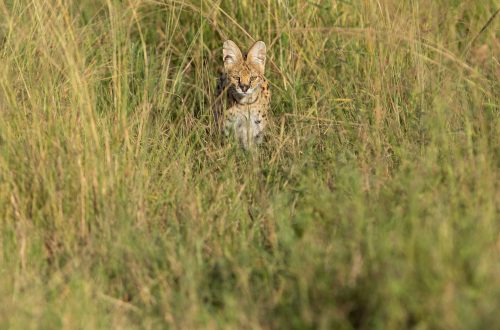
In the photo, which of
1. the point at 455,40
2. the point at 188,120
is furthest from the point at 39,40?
the point at 455,40

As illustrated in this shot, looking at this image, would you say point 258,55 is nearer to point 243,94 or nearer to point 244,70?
point 244,70

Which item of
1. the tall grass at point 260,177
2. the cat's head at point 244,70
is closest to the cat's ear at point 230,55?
the cat's head at point 244,70

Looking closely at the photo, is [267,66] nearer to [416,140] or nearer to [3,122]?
[416,140]

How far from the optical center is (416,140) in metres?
4.67

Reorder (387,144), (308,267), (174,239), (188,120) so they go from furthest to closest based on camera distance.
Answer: (188,120)
(387,144)
(174,239)
(308,267)

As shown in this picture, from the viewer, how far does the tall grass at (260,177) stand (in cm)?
333

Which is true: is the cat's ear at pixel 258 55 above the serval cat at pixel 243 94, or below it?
above

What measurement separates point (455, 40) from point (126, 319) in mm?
3377

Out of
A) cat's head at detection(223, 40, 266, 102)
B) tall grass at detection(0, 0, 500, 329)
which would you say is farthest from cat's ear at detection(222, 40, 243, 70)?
tall grass at detection(0, 0, 500, 329)

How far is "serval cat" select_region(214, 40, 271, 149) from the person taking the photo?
591 cm

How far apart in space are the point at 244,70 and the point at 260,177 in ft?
4.78

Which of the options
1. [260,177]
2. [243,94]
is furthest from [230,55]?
[260,177]

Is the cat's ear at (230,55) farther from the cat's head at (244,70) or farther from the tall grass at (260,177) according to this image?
the tall grass at (260,177)

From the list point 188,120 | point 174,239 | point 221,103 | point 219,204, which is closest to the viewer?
point 174,239
